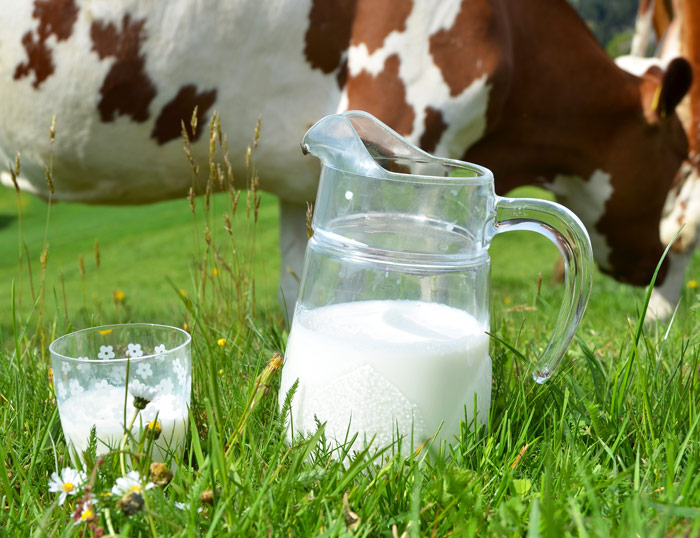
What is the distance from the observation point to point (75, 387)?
97 cm

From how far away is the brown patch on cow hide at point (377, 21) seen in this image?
1971 millimetres

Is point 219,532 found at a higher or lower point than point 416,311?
lower

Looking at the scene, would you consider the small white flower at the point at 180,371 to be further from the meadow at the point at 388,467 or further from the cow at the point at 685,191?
the cow at the point at 685,191

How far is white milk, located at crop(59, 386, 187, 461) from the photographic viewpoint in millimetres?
942

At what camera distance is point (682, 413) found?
41.2 inches

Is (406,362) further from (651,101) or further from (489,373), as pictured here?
(651,101)

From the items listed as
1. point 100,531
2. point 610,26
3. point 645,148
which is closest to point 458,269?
point 100,531

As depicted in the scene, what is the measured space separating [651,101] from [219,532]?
7.07ft

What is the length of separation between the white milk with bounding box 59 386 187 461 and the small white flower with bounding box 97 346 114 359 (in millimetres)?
116

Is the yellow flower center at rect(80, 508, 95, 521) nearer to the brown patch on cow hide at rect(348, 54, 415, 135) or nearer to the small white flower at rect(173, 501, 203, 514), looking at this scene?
the small white flower at rect(173, 501, 203, 514)

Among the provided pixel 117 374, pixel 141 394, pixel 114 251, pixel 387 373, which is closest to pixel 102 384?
pixel 117 374

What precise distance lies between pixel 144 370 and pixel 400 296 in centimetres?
36

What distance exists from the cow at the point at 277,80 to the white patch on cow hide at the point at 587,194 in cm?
21

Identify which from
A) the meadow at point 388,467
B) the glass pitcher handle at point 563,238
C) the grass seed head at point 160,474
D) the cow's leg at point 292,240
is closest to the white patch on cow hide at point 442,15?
the meadow at point 388,467
